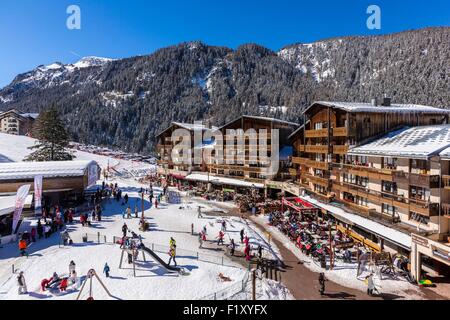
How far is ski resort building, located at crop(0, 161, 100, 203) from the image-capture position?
128 feet

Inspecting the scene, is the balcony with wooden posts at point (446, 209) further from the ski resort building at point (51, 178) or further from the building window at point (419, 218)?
the ski resort building at point (51, 178)

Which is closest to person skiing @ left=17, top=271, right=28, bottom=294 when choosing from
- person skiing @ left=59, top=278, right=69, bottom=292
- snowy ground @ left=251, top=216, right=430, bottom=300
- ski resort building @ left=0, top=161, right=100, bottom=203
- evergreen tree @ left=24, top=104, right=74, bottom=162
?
person skiing @ left=59, top=278, right=69, bottom=292

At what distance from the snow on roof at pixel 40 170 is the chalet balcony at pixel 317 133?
30376mm

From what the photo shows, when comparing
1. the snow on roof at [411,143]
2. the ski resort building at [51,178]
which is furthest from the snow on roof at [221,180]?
→ the ski resort building at [51,178]

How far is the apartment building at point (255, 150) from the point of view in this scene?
2083 inches

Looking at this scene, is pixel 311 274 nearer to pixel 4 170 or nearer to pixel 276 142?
pixel 276 142

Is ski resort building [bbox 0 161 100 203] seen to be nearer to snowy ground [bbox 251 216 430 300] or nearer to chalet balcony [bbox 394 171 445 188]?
snowy ground [bbox 251 216 430 300]

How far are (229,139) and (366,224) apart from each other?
34147 mm

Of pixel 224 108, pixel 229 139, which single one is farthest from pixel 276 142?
pixel 224 108

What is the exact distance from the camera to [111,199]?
151ft

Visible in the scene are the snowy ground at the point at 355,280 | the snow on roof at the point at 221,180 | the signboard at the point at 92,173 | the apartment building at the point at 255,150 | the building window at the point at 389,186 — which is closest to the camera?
the snowy ground at the point at 355,280

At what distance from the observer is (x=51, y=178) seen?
132ft
